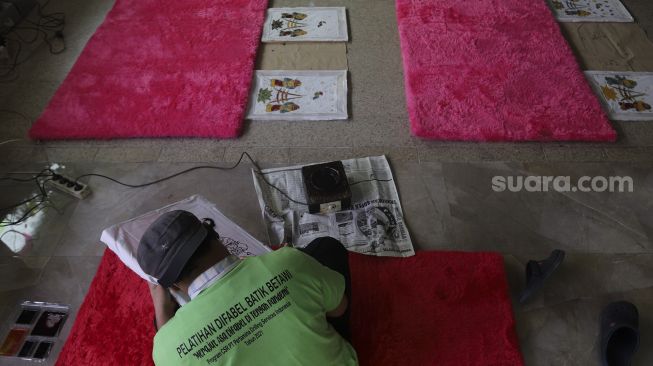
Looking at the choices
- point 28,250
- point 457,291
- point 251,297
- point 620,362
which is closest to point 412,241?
point 457,291

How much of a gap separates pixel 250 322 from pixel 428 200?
1009 mm

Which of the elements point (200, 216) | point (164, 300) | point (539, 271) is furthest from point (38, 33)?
point (539, 271)

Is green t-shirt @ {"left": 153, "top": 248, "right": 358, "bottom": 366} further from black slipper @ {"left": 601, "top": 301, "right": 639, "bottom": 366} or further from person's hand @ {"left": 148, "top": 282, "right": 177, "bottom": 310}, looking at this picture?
black slipper @ {"left": 601, "top": 301, "right": 639, "bottom": 366}

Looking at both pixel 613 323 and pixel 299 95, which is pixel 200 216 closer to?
pixel 299 95

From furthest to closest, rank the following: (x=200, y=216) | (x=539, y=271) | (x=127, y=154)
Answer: (x=127, y=154) → (x=200, y=216) → (x=539, y=271)

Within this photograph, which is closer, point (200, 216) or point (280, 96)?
point (200, 216)

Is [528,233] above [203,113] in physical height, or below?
below

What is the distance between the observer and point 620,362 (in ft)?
4.11

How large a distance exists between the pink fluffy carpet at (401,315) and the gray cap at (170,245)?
525 mm

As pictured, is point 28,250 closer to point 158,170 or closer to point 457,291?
point 158,170

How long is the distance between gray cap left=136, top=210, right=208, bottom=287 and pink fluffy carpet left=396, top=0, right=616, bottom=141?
3.91 ft

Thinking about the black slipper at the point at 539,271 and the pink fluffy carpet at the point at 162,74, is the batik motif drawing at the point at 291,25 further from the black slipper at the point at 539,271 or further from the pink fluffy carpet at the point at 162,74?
the black slipper at the point at 539,271

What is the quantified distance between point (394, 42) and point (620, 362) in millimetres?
1736

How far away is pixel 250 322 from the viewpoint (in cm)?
82
